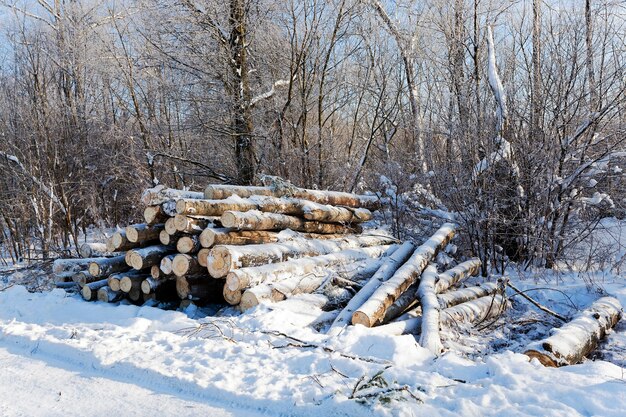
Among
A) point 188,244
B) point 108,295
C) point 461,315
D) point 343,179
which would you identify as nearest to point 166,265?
point 188,244

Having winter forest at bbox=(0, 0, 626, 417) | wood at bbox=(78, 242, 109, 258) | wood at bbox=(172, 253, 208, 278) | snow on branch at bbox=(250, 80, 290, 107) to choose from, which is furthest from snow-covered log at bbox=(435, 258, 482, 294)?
snow on branch at bbox=(250, 80, 290, 107)

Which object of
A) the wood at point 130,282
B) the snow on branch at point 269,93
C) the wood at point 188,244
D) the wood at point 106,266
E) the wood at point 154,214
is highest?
the snow on branch at point 269,93

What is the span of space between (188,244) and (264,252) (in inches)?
41.1

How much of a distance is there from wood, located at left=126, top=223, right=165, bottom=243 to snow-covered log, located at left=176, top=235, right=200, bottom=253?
62 centimetres

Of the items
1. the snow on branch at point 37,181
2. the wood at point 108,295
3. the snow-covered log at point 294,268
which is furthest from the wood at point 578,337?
the snow on branch at point 37,181

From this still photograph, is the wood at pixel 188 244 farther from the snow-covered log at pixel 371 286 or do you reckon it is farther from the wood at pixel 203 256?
the snow-covered log at pixel 371 286

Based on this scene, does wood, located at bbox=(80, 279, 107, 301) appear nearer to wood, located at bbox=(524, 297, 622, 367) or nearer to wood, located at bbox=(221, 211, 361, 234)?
wood, located at bbox=(221, 211, 361, 234)

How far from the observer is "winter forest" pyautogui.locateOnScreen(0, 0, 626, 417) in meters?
4.16

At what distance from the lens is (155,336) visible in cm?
474

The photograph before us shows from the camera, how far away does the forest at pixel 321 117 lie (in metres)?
9.22

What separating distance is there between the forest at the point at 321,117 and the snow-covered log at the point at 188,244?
16.6ft

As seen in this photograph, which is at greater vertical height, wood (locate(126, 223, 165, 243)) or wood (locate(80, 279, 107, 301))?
wood (locate(126, 223, 165, 243))

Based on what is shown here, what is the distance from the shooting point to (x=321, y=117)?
16.2 m

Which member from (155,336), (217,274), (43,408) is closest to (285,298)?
(217,274)
